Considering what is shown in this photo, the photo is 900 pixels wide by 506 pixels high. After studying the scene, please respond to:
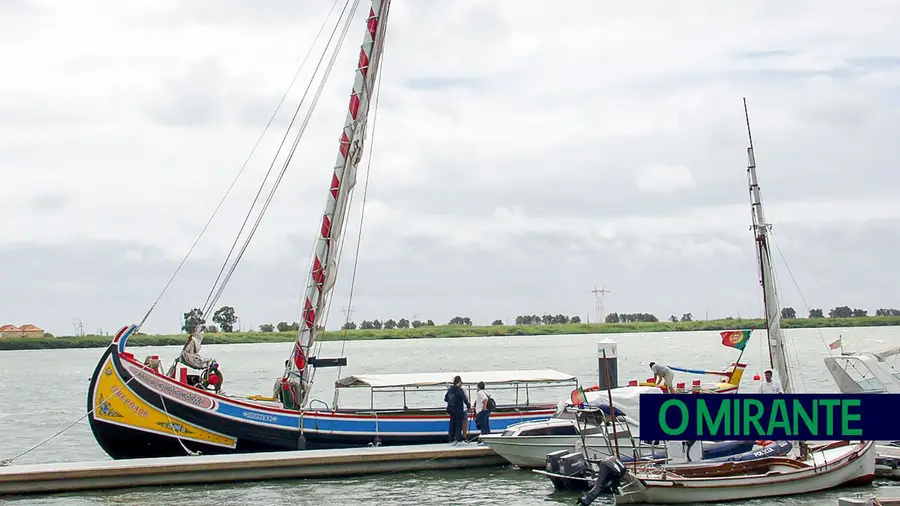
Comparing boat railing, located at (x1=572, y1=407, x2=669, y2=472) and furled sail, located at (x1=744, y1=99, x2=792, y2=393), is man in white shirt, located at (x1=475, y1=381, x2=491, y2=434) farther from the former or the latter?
furled sail, located at (x1=744, y1=99, x2=792, y2=393)

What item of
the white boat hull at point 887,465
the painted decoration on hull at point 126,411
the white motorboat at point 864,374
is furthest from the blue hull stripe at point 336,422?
the white motorboat at point 864,374

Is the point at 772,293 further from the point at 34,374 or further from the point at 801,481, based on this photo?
the point at 34,374

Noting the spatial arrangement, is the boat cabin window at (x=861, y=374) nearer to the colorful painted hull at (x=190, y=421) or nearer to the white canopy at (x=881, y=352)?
the white canopy at (x=881, y=352)

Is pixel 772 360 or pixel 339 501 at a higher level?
pixel 772 360

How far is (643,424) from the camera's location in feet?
56.4

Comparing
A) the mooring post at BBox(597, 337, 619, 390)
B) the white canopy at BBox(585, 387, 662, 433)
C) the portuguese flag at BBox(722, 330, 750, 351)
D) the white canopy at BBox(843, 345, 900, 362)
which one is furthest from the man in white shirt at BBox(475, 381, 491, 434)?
the white canopy at BBox(843, 345, 900, 362)

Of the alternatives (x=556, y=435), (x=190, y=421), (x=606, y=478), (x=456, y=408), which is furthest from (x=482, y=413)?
(x=190, y=421)

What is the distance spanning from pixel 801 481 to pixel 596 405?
4574 mm

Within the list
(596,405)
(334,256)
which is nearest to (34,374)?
(334,256)

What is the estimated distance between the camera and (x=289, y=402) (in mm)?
28156

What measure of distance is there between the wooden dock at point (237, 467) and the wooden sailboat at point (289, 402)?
932 millimetres

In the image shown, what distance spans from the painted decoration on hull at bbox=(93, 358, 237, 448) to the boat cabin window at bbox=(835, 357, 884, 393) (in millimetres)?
17505

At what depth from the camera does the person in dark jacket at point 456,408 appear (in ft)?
85.9

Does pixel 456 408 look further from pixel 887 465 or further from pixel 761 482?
pixel 887 465
